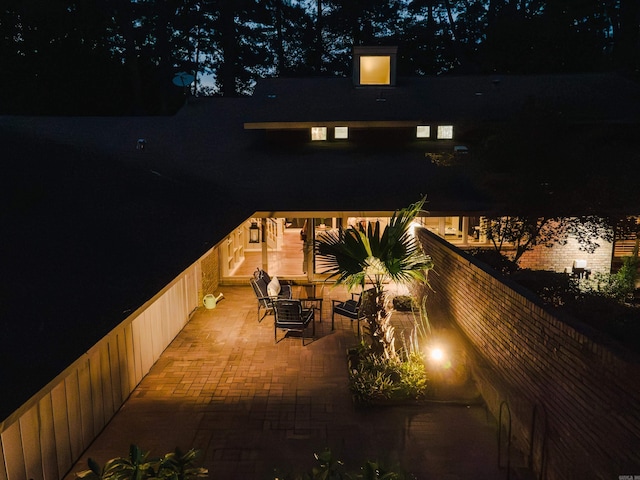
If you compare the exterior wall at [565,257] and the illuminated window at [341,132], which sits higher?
the illuminated window at [341,132]

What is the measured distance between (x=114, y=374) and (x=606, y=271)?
41.2ft

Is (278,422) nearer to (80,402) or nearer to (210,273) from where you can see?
(80,402)

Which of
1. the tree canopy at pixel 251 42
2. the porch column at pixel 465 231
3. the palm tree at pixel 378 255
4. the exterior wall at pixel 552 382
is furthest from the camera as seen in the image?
the tree canopy at pixel 251 42

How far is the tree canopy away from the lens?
26.0 m

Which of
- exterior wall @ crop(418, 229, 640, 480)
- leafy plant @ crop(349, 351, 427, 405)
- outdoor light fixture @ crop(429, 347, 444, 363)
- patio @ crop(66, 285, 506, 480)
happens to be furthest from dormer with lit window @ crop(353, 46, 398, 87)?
leafy plant @ crop(349, 351, 427, 405)

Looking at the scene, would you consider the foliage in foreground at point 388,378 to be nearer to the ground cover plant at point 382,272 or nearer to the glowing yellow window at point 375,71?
the ground cover plant at point 382,272

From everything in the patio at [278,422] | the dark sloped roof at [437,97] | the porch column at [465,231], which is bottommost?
the patio at [278,422]

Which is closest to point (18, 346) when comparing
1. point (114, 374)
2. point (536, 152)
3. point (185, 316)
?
point (114, 374)

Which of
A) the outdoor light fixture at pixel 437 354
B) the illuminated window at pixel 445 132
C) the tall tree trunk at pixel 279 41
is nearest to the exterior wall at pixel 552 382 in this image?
the outdoor light fixture at pixel 437 354

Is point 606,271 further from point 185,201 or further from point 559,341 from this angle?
point 185,201

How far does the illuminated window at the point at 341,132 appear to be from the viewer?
45.9 ft

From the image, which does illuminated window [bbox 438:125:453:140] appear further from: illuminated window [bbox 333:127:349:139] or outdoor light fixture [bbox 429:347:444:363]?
outdoor light fixture [bbox 429:347:444:363]

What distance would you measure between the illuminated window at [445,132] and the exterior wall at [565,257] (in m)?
4.15

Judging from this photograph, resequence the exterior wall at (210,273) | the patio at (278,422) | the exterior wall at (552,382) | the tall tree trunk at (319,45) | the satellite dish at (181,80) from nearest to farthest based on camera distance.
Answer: the exterior wall at (552,382) → the patio at (278,422) → the exterior wall at (210,273) → the satellite dish at (181,80) → the tall tree trunk at (319,45)
